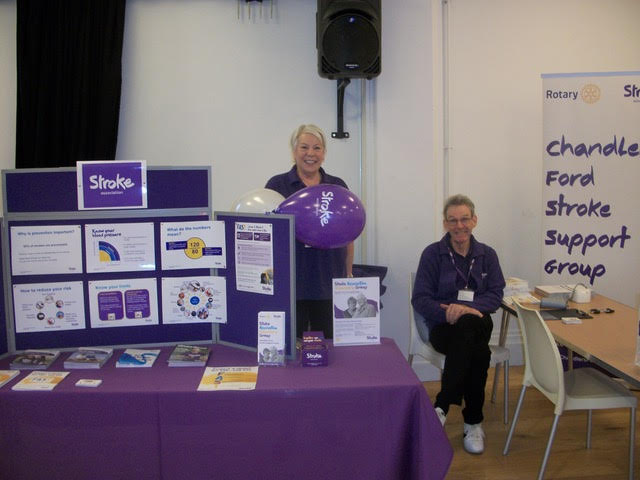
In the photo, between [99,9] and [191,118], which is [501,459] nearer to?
[191,118]

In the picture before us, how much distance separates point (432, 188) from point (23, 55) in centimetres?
270

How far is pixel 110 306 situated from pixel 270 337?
A: 619 millimetres

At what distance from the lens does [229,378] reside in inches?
68.3

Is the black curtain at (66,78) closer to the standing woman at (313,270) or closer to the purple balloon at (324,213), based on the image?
the standing woman at (313,270)

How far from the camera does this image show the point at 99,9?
3375mm

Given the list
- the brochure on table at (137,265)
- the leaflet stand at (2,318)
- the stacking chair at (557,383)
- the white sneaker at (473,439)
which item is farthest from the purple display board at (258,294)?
the white sneaker at (473,439)

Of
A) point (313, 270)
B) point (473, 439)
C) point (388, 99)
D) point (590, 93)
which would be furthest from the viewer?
point (388, 99)

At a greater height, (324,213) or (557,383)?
(324,213)

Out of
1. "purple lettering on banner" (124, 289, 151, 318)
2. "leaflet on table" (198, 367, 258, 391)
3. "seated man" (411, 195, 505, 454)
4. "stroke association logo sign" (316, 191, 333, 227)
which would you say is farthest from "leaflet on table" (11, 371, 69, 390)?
"seated man" (411, 195, 505, 454)

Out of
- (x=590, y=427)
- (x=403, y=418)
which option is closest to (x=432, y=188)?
(x=590, y=427)

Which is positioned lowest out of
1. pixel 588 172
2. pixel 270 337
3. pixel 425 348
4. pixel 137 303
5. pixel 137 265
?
pixel 425 348

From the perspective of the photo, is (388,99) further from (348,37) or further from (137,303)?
(137,303)

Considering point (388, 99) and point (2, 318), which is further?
point (388, 99)

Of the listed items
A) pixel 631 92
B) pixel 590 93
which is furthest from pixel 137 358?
pixel 631 92
